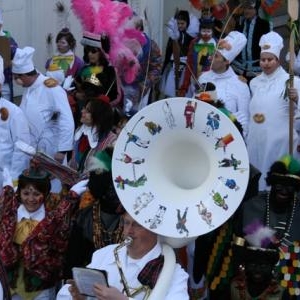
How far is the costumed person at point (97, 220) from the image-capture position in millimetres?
5633

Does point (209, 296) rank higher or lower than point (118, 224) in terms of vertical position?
lower

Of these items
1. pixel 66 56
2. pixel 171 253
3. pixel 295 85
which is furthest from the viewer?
pixel 66 56

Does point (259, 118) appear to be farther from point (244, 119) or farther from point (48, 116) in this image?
point (48, 116)

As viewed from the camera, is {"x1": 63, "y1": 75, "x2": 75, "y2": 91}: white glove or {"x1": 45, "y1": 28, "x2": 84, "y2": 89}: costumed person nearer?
{"x1": 63, "y1": 75, "x2": 75, "y2": 91}: white glove

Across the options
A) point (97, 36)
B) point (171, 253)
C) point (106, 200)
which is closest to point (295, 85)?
point (97, 36)

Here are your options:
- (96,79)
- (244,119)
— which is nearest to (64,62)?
(96,79)

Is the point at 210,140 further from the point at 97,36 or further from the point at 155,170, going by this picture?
the point at 97,36

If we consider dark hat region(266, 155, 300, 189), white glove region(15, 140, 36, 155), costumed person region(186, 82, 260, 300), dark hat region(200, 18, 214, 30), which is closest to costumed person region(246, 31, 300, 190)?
costumed person region(186, 82, 260, 300)

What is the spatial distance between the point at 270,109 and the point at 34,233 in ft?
10.4

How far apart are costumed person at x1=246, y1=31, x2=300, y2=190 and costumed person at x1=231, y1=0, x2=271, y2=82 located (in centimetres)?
277

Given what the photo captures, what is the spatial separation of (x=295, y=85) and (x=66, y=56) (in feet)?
11.7

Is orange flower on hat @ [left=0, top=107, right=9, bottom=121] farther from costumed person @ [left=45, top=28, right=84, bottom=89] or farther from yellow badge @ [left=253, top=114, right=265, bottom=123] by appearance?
costumed person @ [left=45, top=28, right=84, bottom=89]

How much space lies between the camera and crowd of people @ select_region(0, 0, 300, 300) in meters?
4.81

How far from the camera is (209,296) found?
21.0 ft
